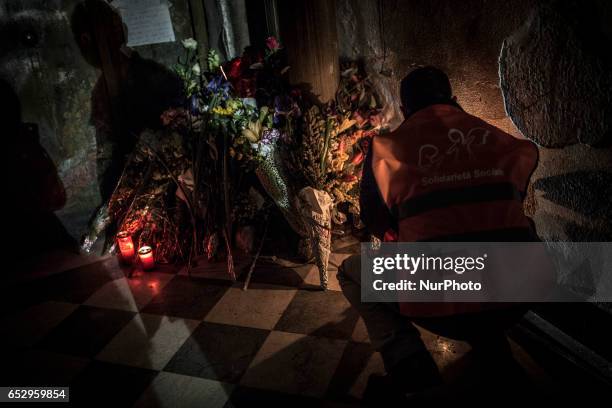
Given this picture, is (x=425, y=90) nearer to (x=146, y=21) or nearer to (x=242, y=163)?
(x=242, y=163)

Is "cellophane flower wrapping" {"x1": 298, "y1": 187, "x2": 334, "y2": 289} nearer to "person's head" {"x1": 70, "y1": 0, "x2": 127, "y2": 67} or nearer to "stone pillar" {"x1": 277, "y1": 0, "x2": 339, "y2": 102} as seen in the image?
"stone pillar" {"x1": 277, "y1": 0, "x2": 339, "y2": 102}

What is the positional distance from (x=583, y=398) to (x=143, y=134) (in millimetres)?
4402

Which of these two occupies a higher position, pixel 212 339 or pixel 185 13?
pixel 185 13

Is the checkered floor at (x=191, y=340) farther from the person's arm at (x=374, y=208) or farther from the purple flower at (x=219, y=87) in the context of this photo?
the purple flower at (x=219, y=87)

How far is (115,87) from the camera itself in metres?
5.10

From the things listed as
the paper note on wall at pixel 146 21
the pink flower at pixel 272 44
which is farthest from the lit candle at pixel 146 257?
the paper note on wall at pixel 146 21

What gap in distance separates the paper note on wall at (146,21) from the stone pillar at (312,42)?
5.93 feet

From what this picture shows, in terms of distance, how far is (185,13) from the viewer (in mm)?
5227

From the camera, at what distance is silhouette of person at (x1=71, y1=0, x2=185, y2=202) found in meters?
4.83

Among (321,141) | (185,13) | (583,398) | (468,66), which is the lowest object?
(583,398)

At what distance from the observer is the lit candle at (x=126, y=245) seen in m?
4.31

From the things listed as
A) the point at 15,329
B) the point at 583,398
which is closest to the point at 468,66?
the point at 583,398

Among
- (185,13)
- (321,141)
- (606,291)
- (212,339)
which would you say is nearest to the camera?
(606,291)

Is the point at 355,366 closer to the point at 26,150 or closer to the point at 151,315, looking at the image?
the point at 151,315
